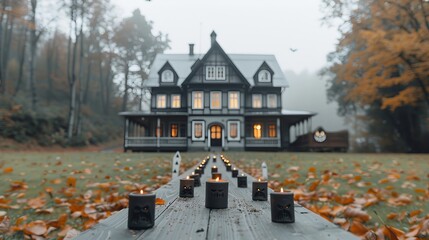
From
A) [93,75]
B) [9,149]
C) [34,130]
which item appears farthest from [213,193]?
[93,75]

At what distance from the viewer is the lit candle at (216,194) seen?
2184 millimetres

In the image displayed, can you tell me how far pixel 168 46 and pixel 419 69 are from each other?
A: 4173 cm

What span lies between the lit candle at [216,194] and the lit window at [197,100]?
88.6 ft

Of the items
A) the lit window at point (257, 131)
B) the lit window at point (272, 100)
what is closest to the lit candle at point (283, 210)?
the lit window at point (257, 131)

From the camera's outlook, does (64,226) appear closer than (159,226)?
No

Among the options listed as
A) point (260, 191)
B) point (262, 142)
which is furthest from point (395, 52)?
point (262, 142)

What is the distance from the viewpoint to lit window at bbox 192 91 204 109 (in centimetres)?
2908

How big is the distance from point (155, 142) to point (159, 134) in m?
1.51

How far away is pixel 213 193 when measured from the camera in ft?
7.27

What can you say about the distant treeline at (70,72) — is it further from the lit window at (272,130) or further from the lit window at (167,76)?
the lit window at (272,130)

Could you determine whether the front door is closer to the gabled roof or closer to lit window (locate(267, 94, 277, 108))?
the gabled roof

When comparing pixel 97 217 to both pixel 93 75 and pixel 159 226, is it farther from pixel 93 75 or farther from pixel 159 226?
pixel 93 75

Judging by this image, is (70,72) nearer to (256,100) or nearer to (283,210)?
(256,100)

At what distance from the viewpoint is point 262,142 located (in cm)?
2858
